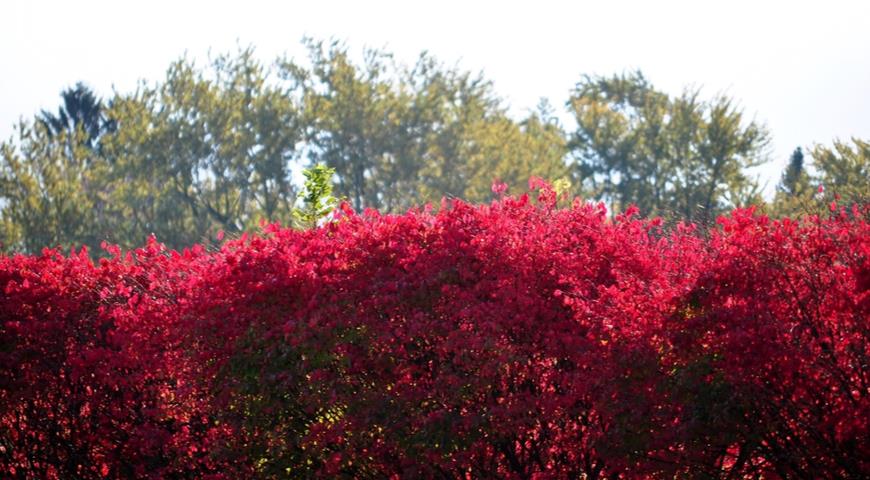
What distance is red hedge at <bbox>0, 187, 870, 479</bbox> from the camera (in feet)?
27.5

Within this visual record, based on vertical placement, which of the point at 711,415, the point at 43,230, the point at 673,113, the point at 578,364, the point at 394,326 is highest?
the point at 673,113

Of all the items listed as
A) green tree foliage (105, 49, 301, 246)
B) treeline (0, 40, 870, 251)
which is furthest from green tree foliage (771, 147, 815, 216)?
green tree foliage (105, 49, 301, 246)

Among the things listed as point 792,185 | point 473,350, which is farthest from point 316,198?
point 792,185

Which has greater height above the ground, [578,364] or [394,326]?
[394,326]

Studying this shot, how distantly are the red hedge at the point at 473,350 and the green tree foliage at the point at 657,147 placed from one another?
134 ft

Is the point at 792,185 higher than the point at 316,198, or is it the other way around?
the point at 792,185

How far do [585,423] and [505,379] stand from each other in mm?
710

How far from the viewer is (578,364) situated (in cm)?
905

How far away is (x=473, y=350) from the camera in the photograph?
9172mm

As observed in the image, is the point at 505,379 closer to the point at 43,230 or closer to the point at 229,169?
the point at 43,230

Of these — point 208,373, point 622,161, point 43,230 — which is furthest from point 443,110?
point 208,373

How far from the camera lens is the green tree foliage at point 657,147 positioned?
171 feet

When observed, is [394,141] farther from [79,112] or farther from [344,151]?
[79,112]

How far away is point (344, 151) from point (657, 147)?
1449 cm
